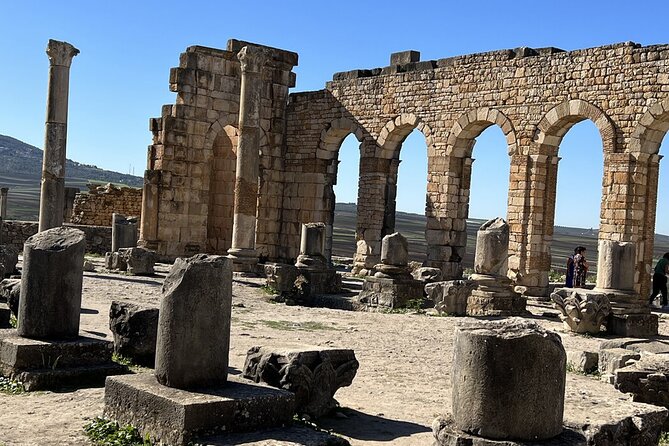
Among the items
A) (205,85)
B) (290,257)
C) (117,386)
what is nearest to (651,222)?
(290,257)

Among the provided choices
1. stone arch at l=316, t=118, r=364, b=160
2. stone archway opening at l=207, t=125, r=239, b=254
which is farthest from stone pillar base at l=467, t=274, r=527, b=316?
stone archway opening at l=207, t=125, r=239, b=254

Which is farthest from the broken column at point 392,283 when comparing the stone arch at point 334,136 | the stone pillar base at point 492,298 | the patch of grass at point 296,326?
the stone arch at point 334,136

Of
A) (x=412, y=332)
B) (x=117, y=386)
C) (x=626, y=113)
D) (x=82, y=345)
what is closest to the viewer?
Answer: (x=117, y=386)

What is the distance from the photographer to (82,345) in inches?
293

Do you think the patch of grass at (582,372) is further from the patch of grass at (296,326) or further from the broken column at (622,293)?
the patch of grass at (296,326)

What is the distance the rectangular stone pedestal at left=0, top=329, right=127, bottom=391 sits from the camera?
7.11 metres

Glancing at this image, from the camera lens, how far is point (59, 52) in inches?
731

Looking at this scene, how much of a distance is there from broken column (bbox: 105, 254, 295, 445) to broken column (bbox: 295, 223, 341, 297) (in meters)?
10.8

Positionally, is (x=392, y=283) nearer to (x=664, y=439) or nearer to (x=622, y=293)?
(x=622, y=293)

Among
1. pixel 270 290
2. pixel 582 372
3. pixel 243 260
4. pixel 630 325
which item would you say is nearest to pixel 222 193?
pixel 243 260

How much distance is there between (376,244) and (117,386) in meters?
16.5

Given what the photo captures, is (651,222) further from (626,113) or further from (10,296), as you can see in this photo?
(10,296)

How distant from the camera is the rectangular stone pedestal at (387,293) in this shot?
15391 millimetres

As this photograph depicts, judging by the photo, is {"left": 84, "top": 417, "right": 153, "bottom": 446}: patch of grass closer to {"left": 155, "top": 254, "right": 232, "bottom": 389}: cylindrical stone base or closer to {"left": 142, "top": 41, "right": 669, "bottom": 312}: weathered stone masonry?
{"left": 155, "top": 254, "right": 232, "bottom": 389}: cylindrical stone base
